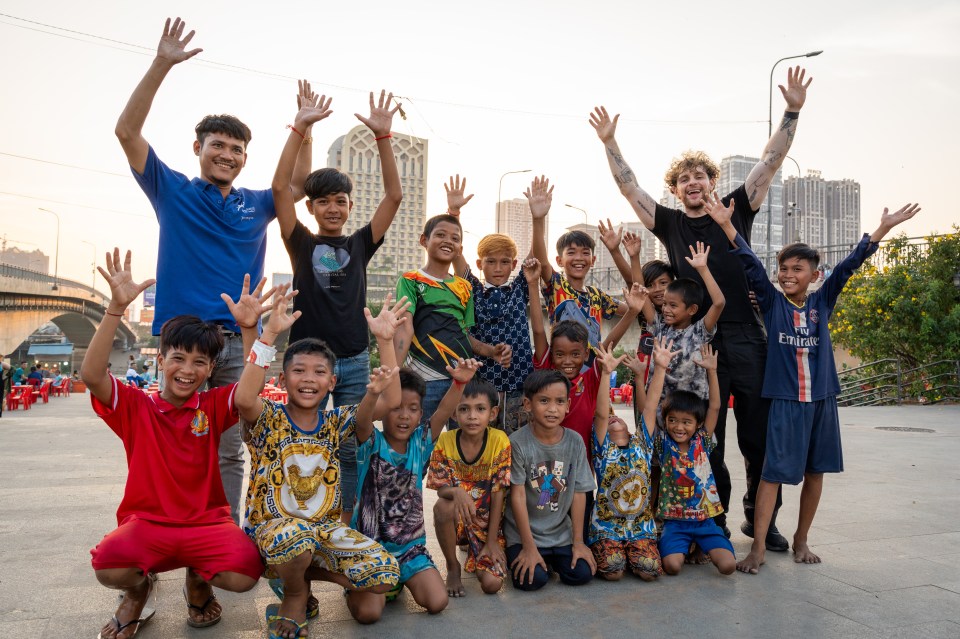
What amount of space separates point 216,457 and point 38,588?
1.15 m

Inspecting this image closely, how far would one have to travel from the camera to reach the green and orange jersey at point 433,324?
410cm

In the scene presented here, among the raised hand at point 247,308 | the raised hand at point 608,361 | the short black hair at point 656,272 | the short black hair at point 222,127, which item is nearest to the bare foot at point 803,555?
the raised hand at point 608,361

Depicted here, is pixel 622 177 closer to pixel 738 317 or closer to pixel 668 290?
pixel 668 290

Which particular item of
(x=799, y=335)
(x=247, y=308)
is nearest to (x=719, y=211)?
(x=799, y=335)

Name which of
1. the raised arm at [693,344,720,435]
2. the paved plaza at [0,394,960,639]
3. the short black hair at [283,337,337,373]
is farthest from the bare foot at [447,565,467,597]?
the raised arm at [693,344,720,435]

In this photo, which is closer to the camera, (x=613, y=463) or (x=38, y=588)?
(x=38, y=588)

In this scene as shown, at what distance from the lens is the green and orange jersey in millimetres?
4098

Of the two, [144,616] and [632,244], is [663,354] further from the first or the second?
[144,616]

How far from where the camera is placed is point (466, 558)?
13.8ft

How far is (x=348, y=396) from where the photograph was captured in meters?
3.82

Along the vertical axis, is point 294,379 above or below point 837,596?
above

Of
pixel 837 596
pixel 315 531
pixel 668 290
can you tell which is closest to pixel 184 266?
pixel 315 531

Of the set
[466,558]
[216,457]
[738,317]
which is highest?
[738,317]

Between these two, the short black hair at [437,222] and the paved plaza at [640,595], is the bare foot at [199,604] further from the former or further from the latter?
the short black hair at [437,222]
